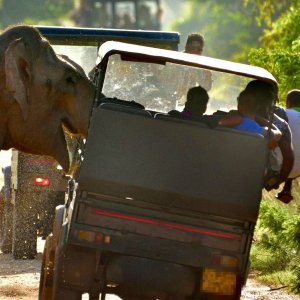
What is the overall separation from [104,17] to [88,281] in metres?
85.0

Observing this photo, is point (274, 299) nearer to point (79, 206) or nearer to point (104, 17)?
point (79, 206)

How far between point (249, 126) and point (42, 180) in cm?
583

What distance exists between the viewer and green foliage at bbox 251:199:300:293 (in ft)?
39.3

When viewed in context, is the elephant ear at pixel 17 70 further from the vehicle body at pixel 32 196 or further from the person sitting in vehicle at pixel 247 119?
the vehicle body at pixel 32 196

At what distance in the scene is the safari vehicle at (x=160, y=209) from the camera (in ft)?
32.2

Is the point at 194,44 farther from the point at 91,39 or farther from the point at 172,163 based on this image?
the point at 172,163

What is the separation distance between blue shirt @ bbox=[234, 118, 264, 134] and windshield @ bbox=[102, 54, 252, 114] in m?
1.00

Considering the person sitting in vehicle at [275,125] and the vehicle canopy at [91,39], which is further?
the vehicle canopy at [91,39]

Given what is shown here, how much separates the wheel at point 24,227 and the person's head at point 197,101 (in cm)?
528

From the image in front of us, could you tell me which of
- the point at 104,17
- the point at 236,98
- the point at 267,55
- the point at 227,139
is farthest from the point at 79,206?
the point at 104,17

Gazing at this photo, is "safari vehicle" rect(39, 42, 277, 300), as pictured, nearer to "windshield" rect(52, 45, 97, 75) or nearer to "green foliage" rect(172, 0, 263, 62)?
"windshield" rect(52, 45, 97, 75)

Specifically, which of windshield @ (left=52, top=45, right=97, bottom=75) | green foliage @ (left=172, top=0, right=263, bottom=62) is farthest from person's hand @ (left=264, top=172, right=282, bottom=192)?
green foliage @ (left=172, top=0, right=263, bottom=62)

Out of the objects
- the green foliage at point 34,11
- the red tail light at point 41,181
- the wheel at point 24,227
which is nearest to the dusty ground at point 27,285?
the wheel at point 24,227

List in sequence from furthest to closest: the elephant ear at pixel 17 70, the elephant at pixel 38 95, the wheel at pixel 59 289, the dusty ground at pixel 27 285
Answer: the dusty ground at pixel 27 285, the elephant at pixel 38 95, the elephant ear at pixel 17 70, the wheel at pixel 59 289
